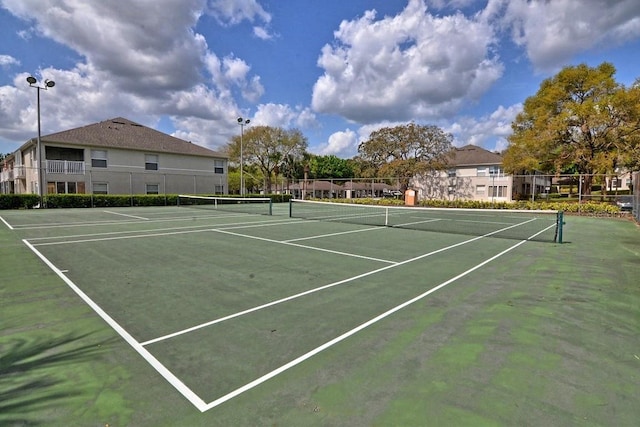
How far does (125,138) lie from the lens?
108 ft

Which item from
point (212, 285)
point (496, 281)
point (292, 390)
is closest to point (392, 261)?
point (496, 281)

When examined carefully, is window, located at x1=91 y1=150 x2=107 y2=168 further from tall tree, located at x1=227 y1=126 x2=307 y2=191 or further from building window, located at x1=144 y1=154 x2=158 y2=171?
tall tree, located at x1=227 y1=126 x2=307 y2=191

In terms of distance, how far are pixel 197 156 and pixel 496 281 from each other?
35.5 metres

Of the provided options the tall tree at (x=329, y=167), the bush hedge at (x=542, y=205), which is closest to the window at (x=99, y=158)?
the bush hedge at (x=542, y=205)

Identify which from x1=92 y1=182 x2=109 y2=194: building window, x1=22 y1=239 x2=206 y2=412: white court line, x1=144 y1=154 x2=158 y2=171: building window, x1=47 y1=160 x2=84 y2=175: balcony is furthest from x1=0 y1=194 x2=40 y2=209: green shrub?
x1=22 y1=239 x2=206 y2=412: white court line

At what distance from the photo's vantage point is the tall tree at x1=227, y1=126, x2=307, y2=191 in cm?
4881

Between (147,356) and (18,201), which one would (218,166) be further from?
(147,356)

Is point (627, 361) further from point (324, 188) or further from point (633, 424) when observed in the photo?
point (324, 188)

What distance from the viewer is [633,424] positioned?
92.4 inches

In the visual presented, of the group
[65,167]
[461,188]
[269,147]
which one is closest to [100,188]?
[65,167]

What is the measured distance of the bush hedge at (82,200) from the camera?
22422mm

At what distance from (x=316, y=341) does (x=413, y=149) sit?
124 ft

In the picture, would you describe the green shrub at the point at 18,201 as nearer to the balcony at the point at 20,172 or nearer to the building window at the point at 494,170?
the balcony at the point at 20,172

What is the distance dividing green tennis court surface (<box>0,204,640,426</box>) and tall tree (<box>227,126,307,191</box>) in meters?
42.7
